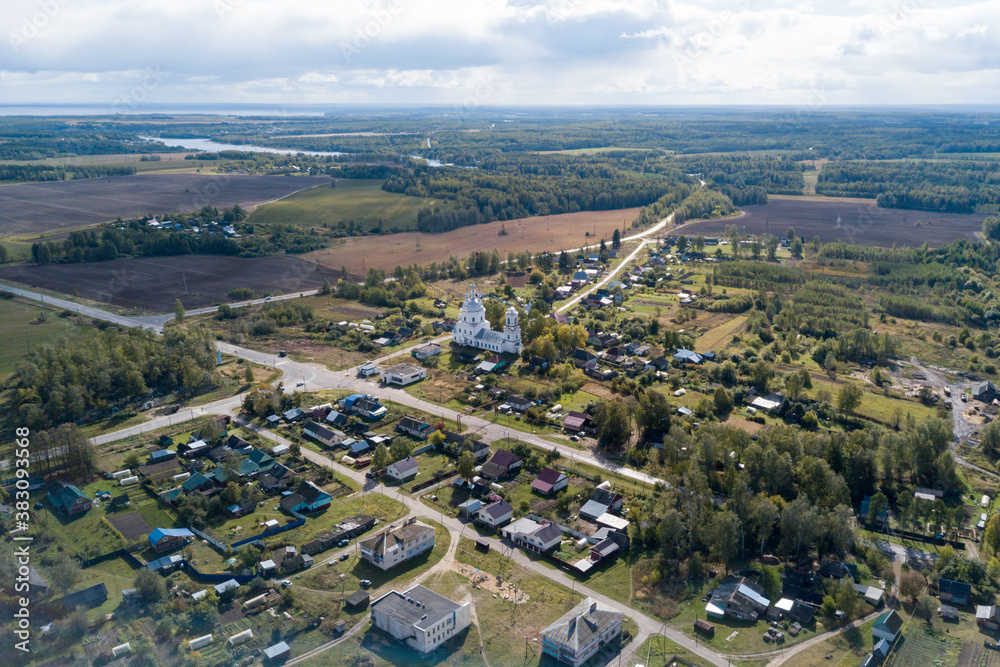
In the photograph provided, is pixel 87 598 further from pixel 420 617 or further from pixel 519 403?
pixel 519 403

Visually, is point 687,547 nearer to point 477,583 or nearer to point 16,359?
point 477,583

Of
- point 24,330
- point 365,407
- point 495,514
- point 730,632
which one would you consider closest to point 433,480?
point 495,514

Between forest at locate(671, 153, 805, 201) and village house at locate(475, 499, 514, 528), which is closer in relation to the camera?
village house at locate(475, 499, 514, 528)

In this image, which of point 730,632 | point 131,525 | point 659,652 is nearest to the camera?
point 659,652

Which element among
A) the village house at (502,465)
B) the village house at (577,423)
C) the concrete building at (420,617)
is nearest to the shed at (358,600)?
the concrete building at (420,617)

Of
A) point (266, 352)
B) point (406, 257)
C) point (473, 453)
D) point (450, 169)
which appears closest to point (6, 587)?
point (473, 453)

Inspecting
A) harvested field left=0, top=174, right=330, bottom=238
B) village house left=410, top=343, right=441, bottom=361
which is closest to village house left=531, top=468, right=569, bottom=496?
village house left=410, top=343, right=441, bottom=361

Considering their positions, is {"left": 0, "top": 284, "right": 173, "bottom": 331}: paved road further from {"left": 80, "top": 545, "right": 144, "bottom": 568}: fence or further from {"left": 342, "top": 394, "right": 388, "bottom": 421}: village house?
{"left": 80, "top": 545, "right": 144, "bottom": 568}: fence
